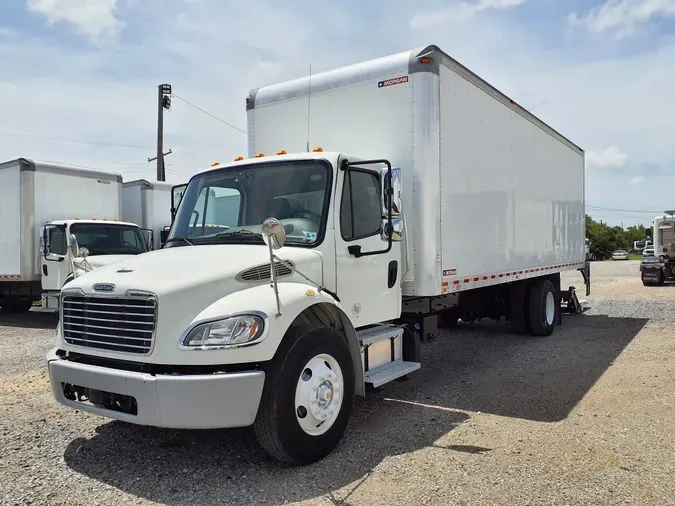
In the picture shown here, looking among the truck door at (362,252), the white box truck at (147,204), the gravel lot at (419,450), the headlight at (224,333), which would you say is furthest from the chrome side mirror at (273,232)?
the white box truck at (147,204)

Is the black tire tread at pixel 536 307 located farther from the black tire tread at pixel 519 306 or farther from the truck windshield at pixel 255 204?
the truck windshield at pixel 255 204

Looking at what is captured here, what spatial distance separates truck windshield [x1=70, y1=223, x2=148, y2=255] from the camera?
40.2ft

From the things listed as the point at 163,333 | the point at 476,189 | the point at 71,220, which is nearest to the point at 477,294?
the point at 476,189

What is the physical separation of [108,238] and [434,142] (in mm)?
8969

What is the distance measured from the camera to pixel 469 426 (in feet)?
17.4

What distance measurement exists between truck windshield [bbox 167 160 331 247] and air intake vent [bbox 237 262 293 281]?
423 mm

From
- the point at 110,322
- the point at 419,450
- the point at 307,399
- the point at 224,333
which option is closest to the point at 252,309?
the point at 224,333

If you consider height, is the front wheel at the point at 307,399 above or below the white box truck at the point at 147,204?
below

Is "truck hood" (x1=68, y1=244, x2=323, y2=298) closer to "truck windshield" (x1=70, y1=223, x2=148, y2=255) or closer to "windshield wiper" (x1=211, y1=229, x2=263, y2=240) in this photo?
"windshield wiper" (x1=211, y1=229, x2=263, y2=240)

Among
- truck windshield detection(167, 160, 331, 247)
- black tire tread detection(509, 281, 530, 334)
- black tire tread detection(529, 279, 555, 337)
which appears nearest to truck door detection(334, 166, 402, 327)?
truck windshield detection(167, 160, 331, 247)

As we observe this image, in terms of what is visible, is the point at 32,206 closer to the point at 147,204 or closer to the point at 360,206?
the point at 147,204

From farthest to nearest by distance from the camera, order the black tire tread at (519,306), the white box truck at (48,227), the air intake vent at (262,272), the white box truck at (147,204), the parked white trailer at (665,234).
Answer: the parked white trailer at (665,234) < the white box truck at (147,204) < the white box truck at (48,227) < the black tire tread at (519,306) < the air intake vent at (262,272)

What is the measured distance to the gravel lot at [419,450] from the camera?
388 centimetres

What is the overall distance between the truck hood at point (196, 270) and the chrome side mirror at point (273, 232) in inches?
15.6
